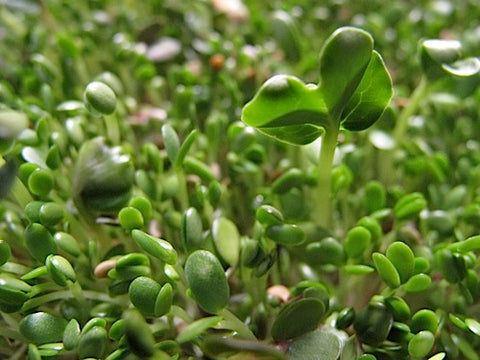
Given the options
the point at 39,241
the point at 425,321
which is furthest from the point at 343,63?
the point at 39,241

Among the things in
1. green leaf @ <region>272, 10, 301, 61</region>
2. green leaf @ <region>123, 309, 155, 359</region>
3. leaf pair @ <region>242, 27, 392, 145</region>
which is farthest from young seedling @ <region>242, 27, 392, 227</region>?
green leaf @ <region>272, 10, 301, 61</region>

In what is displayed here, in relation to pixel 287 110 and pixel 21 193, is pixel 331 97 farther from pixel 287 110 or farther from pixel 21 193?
pixel 21 193

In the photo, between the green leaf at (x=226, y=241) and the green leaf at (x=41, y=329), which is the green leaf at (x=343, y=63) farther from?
the green leaf at (x=41, y=329)

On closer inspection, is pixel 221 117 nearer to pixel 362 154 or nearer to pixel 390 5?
pixel 362 154

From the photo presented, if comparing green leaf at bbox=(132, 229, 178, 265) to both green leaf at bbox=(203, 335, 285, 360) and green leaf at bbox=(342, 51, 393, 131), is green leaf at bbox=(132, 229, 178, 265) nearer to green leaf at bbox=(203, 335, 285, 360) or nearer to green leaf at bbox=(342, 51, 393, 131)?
green leaf at bbox=(203, 335, 285, 360)

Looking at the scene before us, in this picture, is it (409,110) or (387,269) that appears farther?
(409,110)

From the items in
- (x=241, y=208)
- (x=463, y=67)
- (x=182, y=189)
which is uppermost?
(x=463, y=67)

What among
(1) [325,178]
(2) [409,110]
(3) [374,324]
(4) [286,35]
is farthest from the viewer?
(4) [286,35]
